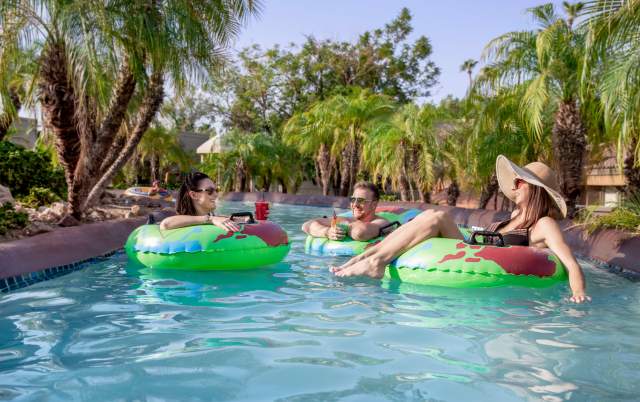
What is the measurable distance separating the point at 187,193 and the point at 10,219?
2.44 meters

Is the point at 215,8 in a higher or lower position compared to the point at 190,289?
higher

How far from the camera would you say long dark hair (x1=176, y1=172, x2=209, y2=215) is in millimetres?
7180

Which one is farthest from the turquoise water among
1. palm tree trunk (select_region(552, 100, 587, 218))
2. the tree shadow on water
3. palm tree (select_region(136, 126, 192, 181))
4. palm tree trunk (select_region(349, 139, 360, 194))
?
palm tree (select_region(136, 126, 192, 181))

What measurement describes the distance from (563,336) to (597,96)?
911cm

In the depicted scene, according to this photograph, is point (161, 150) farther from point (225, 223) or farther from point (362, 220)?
point (225, 223)

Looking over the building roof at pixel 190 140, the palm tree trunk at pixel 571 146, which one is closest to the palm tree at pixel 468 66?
the building roof at pixel 190 140

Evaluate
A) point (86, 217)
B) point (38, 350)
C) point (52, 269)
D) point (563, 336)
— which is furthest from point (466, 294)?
point (86, 217)

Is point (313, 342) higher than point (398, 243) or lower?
lower

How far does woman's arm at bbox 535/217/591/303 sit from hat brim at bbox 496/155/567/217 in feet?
0.65

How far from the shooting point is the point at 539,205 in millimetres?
5797

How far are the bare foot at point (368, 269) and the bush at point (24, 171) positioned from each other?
9908 mm

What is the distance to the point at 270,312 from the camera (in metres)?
4.96

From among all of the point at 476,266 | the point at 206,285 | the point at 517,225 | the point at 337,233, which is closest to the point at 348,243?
the point at 337,233

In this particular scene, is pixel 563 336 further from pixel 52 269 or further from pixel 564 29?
pixel 564 29
